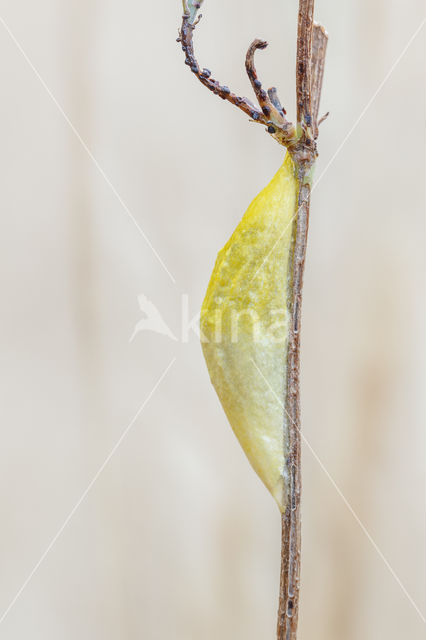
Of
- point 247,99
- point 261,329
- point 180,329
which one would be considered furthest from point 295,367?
point 180,329

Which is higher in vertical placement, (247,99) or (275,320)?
(247,99)

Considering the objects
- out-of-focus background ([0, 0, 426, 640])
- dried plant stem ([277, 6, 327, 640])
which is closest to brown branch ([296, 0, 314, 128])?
dried plant stem ([277, 6, 327, 640])

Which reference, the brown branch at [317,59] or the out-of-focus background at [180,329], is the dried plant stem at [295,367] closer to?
the brown branch at [317,59]

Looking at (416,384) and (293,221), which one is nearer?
(293,221)

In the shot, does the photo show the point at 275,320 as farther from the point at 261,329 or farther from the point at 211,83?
the point at 211,83

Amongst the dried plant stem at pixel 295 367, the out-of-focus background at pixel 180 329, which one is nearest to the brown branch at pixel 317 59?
the dried plant stem at pixel 295 367

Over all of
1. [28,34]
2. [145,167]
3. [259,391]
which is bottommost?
[259,391]

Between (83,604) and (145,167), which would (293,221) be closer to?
(145,167)

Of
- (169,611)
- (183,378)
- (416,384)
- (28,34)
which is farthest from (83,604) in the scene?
(28,34)
